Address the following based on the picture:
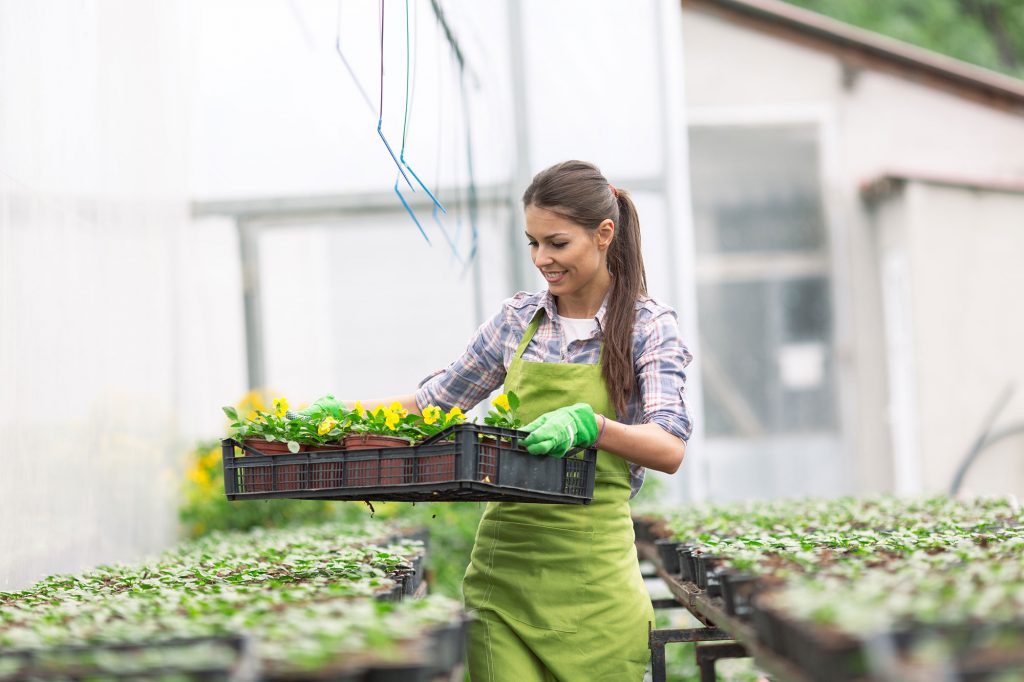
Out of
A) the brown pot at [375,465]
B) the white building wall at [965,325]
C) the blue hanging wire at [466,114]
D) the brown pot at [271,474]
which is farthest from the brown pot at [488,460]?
the white building wall at [965,325]

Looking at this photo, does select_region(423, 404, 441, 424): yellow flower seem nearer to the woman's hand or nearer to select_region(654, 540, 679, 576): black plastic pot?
the woman's hand

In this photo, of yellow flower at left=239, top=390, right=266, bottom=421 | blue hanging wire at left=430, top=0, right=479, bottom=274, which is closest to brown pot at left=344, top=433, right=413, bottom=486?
blue hanging wire at left=430, top=0, right=479, bottom=274

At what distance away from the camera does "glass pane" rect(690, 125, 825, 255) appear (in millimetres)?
7762

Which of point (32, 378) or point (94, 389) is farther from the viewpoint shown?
point (94, 389)

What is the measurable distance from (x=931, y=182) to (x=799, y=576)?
5823 mm

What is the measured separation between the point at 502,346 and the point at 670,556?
0.73 m

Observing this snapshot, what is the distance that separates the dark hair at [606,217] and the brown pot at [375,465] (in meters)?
0.59

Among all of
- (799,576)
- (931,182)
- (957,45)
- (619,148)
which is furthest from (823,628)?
(957,45)

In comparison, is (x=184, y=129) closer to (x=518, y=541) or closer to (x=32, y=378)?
(x=32, y=378)

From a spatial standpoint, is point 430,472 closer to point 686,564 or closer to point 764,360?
point 686,564

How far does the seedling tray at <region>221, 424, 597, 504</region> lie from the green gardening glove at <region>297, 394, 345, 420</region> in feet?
0.61

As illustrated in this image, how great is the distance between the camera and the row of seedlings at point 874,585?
1.48 m

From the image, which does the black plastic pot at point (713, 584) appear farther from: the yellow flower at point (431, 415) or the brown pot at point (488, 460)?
the yellow flower at point (431, 415)

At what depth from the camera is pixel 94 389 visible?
14.5 feet
